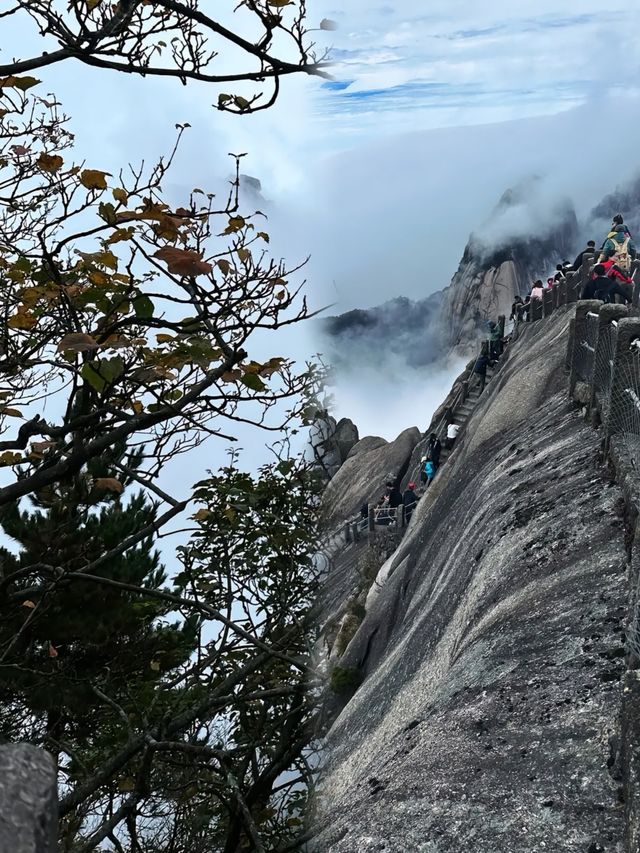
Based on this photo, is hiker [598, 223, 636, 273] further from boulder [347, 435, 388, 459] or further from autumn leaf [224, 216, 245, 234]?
boulder [347, 435, 388, 459]

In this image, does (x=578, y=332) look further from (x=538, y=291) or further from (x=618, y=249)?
(x=538, y=291)

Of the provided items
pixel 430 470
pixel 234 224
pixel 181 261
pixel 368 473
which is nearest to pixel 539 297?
pixel 430 470

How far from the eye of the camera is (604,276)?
15.4m

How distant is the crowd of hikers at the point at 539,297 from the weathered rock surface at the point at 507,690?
5464mm

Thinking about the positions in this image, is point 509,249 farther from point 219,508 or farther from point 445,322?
point 219,508

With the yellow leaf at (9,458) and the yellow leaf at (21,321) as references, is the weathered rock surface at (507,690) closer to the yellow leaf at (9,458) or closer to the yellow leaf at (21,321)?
the yellow leaf at (9,458)

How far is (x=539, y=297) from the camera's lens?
2275 cm

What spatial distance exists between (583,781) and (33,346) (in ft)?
12.7

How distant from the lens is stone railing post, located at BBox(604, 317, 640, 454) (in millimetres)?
7316

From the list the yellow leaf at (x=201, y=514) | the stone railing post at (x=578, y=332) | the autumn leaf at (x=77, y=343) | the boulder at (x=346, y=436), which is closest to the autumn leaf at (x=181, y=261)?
the autumn leaf at (x=77, y=343)

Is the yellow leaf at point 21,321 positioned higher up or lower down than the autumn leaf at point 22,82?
lower down

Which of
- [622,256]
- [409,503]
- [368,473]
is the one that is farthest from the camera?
[368,473]

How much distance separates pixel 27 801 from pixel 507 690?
4108 millimetres

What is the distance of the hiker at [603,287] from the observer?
15289 millimetres
